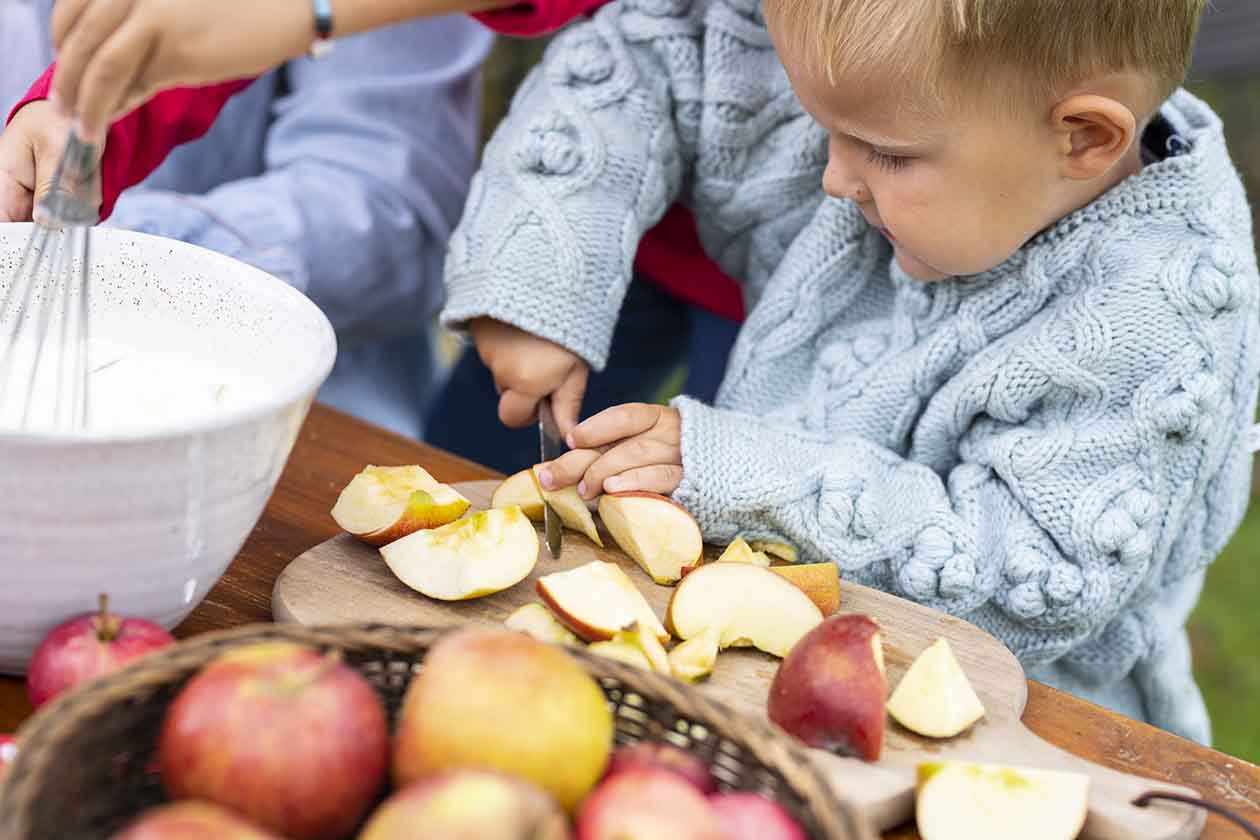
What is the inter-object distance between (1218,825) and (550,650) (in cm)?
44

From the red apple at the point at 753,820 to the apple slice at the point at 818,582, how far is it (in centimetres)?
38

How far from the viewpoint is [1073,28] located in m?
0.97

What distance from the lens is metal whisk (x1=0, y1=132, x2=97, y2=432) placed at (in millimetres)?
750

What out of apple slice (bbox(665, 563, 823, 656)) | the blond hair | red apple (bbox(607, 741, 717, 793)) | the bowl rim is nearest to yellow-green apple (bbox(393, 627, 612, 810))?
red apple (bbox(607, 741, 717, 793))

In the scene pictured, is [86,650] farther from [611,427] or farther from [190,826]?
[611,427]

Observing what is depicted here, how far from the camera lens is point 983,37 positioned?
96 cm

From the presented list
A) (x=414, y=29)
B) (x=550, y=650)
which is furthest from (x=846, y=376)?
(x=414, y=29)

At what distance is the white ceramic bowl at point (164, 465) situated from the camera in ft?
2.29

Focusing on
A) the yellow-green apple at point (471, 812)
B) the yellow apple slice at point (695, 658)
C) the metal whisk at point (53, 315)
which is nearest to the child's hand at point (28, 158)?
the metal whisk at point (53, 315)

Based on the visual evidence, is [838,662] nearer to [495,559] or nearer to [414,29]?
[495,559]

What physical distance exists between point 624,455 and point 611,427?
0.10ft

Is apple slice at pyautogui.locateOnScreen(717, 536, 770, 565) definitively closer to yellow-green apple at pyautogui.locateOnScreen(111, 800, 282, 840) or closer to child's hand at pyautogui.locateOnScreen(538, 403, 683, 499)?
child's hand at pyautogui.locateOnScreen(538, 403, 683, 499)

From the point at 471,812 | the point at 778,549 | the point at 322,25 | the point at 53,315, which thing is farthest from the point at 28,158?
the point at 471,812

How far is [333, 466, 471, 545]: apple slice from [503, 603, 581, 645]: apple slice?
0.40ft
